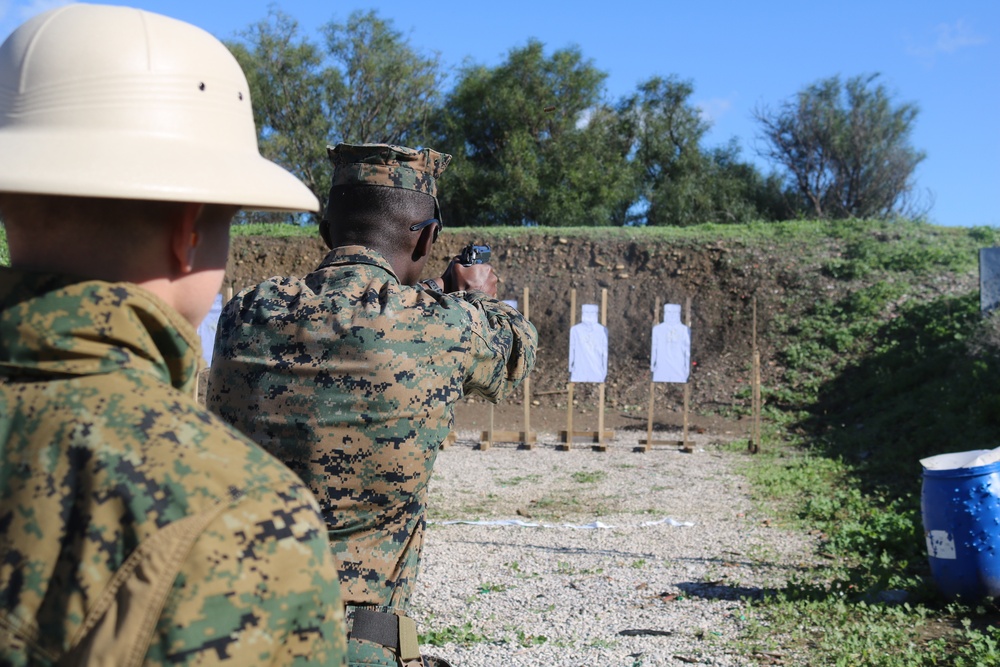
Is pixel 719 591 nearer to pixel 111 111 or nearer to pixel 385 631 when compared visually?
pixel 385 631

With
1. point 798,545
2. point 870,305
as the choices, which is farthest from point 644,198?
point 798,545

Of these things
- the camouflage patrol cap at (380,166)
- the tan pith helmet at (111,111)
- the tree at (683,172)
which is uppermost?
the tree at (683,172)

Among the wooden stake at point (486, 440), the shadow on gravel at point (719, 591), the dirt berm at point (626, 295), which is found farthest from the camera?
the dirt berm at point (626, 295)

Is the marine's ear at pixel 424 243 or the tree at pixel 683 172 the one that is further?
the tree at pixel 683 172

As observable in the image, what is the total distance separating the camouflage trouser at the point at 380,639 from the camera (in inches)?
79.4

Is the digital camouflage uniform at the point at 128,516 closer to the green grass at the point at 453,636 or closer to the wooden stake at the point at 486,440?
the green grass at the point at 453,636

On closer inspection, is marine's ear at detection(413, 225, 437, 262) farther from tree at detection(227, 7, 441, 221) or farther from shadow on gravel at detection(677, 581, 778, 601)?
tree at detection(227, 7, 441, 221)

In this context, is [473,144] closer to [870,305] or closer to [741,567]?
[870,305]

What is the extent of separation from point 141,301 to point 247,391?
1088mm

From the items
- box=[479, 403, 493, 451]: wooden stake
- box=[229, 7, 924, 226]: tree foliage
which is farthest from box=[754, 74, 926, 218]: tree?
box=[479, 403, 493, 451]: wooden stake

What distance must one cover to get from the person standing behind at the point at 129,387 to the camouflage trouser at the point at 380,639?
41.7 inches

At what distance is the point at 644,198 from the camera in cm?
3181

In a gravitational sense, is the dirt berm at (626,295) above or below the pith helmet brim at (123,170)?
above

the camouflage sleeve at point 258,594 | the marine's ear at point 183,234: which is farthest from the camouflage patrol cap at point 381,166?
the camouflage sleeve at point 258,594
